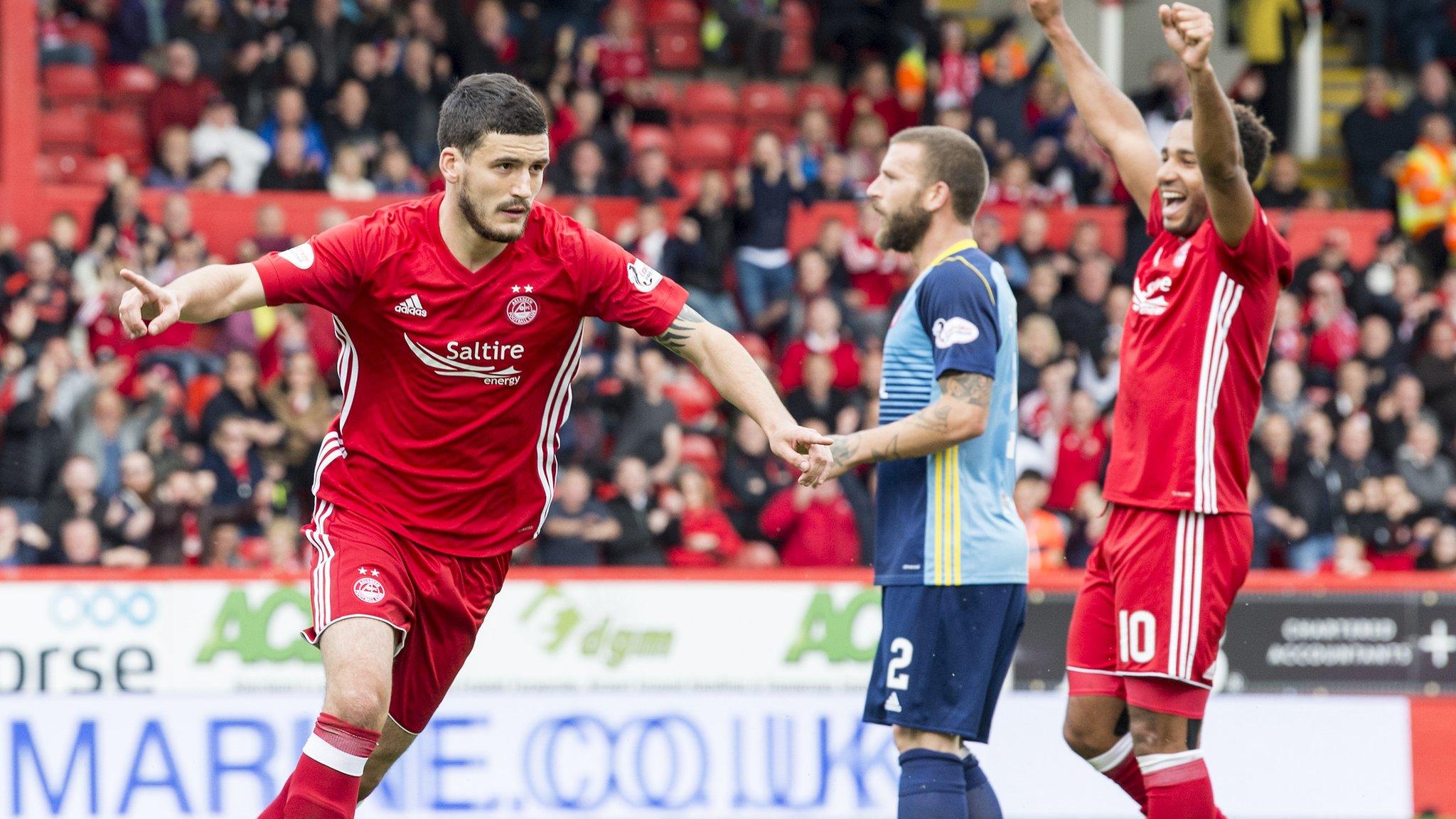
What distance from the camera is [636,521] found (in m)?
11.7

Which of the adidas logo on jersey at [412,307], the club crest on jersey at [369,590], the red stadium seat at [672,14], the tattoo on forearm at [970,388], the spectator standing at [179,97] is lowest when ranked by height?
the club crest on jersey at [369,590]

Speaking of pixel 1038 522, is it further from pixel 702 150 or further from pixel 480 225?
pixel 480 225

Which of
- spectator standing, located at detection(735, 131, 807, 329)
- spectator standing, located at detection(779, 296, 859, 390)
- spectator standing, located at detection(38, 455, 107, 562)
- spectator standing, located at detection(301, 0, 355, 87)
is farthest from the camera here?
spectator standing, located at detection(301, 0, 355, 87)

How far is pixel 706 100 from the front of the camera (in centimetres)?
1725

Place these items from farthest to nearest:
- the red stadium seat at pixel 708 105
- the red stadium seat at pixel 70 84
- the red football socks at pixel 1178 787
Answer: the red stadium seat at pixel 708 105 < the red stadium seat at pixel 70 84 < the red football socks at pixel 1178 787

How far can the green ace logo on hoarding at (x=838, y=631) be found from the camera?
9500mm

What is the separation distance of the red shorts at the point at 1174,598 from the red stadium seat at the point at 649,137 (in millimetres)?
10218

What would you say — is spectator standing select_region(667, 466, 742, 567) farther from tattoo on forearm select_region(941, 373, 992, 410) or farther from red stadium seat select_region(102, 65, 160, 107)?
red stadium seat select_region(102, 65, 160, 107)

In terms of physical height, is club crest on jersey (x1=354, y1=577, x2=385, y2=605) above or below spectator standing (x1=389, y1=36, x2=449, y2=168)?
below

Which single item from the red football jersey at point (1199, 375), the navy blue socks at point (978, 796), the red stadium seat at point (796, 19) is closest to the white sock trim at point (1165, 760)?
the navy blue socks at point (978, 796)

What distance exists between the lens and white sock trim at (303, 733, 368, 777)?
16.7 feet

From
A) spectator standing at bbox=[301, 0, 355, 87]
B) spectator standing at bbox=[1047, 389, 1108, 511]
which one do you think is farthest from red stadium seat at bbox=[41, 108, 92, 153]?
spectator standing at bbox=[1047, 389, 1108, 511]

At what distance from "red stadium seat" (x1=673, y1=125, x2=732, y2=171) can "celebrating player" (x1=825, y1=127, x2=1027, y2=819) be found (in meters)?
10.8

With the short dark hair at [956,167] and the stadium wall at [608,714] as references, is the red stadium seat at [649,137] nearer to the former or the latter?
the stadium wall at [608,714]
